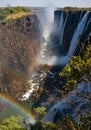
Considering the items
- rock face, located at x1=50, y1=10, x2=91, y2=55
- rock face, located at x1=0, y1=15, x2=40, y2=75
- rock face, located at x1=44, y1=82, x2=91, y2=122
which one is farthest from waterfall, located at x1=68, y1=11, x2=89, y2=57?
rock face, located at x1=44, y1=82, x2=91, y2=122

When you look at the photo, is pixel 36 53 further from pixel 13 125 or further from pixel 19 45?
pixel 13 125

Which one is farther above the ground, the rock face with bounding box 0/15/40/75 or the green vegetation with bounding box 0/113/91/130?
the green vegetation with bounding box 0/113/91/130

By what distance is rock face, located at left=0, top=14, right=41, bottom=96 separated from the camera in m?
55.3

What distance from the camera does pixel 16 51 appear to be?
62.0 metres

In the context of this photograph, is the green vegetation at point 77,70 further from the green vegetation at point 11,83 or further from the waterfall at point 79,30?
the waterfall at point 79,30

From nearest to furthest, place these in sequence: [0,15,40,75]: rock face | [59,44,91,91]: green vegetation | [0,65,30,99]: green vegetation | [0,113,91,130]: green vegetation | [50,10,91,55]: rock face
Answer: [0,113,91,130]: green vegetation → [59,44,91,91]: green vegetation → [0,65,30,99]: green vegetation → [0,15,40,75]: rock face → [50,10,91,55]: rock face

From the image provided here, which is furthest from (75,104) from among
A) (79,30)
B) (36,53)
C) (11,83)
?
(36,53)

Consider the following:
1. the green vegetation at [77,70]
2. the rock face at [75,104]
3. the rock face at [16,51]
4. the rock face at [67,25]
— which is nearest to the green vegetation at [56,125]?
the rock face at [75,104]

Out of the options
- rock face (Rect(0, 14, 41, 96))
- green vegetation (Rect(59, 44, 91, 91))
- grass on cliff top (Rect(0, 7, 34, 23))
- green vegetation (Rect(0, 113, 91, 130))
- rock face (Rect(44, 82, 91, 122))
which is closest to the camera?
green vegetation (Rect(0, 113, 91, 130))

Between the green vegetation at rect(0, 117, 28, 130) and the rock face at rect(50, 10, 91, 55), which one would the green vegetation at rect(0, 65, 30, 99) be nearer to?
the rock face at rect(50, 10, 91, 55)

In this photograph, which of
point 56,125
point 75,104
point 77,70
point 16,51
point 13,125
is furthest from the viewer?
point 16,51

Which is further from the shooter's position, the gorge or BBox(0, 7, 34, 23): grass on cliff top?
BBox(0, 7, 34, 23): grass on cliff top

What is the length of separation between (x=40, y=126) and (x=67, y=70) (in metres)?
6.30

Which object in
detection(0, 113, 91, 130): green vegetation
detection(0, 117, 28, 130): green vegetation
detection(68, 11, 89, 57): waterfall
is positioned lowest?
detection(68, 11, 89, 57): waterfall
